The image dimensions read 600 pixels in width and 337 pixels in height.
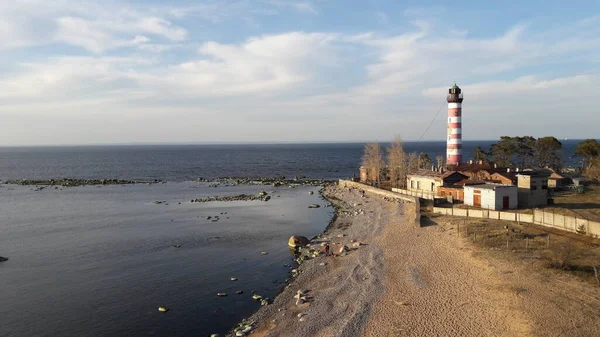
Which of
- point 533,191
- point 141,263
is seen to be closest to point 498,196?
point 533,191

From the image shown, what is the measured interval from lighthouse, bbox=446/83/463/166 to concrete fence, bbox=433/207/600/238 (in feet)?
76.5

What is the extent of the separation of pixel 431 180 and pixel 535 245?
25.5 metres

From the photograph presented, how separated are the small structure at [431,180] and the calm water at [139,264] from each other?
13053mm

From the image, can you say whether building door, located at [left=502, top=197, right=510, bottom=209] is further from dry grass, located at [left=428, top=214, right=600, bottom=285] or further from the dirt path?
the dirt path

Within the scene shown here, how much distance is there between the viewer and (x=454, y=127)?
68.3 meters

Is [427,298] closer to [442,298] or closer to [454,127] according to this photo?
[442,298]

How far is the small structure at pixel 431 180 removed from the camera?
55034mm

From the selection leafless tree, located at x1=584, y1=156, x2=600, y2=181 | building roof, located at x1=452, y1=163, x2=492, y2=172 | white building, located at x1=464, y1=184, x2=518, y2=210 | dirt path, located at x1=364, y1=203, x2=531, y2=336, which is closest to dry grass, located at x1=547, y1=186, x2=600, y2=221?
white building, located at x1=464, y1=184, x2=518, y2=210

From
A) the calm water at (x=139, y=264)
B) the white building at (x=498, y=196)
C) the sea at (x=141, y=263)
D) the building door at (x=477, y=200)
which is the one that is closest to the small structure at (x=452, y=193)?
the building door at (x=477, y=200)

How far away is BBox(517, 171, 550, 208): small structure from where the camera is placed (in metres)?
46.7

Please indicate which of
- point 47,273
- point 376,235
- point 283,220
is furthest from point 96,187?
point 376,235

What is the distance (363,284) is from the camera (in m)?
27.9

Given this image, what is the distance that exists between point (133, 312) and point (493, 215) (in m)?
32.7

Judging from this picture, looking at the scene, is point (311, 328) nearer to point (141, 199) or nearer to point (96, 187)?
point (141, 199)
